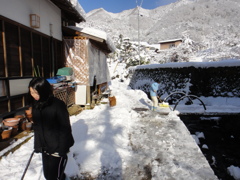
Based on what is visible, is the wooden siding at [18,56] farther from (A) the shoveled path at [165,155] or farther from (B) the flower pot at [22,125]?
(A) the shoveled path at [165,155]

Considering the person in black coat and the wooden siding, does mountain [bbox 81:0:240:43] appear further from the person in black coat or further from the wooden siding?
the person in black coat

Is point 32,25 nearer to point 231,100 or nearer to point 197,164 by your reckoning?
point 197,164

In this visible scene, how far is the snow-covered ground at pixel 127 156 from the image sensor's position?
2.96 m

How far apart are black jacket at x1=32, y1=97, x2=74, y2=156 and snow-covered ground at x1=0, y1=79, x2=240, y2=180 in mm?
1127

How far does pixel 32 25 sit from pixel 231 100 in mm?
12951

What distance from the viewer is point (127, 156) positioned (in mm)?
3541

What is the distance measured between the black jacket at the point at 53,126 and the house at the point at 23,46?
9.91 ft

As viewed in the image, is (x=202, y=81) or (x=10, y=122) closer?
(x=10, y=122)

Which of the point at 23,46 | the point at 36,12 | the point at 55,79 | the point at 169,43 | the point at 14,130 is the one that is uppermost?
the point at 169,43

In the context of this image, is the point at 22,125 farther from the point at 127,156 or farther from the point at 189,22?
the point at 189,22

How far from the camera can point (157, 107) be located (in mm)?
7473

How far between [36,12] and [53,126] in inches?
217

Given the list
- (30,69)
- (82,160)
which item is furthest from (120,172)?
(30,69)

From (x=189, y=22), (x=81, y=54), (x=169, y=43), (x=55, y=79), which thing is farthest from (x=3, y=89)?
(x=189, y=22)
